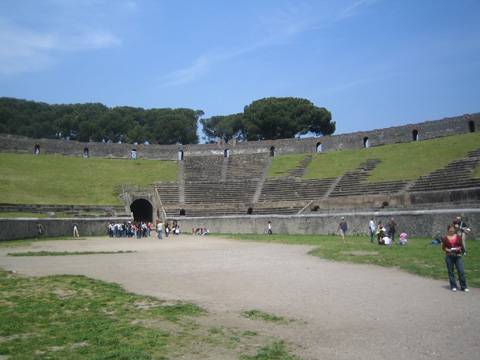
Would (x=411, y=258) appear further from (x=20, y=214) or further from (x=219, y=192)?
(x=219, y=192)

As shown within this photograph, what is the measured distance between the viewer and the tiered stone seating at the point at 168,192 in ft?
131

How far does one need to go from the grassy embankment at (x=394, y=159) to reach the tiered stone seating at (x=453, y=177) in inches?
31.7

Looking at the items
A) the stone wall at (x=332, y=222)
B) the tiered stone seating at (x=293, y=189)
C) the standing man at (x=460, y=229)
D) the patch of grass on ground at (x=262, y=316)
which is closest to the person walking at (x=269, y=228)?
the stone wall at (x=332, y=222)

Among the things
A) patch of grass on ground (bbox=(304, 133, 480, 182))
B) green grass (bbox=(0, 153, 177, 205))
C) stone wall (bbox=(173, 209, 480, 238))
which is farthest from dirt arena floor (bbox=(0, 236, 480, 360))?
patch of grass on ground (bbox=(304, 133, 480, 182))

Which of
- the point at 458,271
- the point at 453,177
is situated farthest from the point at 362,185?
the point at 458,271

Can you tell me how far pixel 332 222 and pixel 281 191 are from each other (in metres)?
12.4

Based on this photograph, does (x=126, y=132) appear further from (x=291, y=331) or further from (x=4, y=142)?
(x=291, y=331)

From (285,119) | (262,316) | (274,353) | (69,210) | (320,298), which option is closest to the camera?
(274,353)

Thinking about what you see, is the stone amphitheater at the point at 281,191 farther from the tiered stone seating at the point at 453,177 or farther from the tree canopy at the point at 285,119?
the tree canopy at the point at 285,119

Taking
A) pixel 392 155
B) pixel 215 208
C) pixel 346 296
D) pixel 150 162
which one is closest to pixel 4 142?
pixel 150 162

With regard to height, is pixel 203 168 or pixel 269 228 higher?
pixel 203 168

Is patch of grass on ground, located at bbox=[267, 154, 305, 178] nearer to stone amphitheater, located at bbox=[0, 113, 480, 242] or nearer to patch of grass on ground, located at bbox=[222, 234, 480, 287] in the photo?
stone amphitheater, located at bbox=[0, 113, 480, 242]

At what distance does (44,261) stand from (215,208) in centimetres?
2396

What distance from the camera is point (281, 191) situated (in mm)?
39281
